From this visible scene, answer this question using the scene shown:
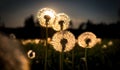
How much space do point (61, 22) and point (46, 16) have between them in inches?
28.4

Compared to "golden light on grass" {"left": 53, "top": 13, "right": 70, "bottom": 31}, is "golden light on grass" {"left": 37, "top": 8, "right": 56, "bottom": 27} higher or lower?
higher

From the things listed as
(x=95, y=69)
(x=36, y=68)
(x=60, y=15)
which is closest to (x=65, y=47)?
(x=60, y=15)

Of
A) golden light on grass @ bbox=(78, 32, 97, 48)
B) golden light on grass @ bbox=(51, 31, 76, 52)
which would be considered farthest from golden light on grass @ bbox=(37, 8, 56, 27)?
golden light on grass @ bbox=(78, 32, 97, 48)

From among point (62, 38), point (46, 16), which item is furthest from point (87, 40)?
point (46, 16)

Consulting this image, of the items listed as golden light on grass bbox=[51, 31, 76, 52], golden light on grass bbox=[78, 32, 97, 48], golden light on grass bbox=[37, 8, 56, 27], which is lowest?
golden light on grass bbox=[78, 32, 97, 48]

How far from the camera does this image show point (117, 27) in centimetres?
8300

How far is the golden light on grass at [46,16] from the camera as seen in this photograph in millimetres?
8688

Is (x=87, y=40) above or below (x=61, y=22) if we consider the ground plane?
below

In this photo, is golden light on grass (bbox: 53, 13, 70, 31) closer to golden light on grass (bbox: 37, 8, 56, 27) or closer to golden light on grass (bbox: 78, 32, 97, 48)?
golden light on grass (bbox: 37, 8, 56, 27)

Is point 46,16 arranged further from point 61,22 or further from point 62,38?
point 61,22

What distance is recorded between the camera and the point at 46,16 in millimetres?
8836

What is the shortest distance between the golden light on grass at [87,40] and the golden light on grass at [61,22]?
560 millimetres

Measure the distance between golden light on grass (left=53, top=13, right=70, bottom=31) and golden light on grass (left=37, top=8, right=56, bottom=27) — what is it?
0.34 metres

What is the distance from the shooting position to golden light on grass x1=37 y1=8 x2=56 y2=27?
28.5 ft
